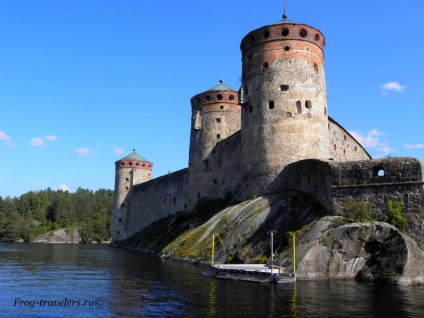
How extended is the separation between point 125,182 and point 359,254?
50.0 meters

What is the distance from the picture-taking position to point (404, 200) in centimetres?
1995

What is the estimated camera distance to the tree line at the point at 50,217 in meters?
87.1

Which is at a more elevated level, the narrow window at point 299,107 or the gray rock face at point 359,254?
the narrow window at point 299,107

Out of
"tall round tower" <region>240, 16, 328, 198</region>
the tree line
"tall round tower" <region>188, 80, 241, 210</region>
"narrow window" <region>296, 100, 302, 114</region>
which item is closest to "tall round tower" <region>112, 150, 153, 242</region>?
the tree line

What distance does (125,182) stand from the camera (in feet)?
212

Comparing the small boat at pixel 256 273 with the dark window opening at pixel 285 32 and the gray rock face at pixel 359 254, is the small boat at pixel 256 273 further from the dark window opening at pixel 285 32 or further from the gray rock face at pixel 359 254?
the dark window opening at pixel 285 32

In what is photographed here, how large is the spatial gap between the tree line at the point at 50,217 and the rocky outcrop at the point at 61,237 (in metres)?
1.47

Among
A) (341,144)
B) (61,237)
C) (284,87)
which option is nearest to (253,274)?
(284,87)

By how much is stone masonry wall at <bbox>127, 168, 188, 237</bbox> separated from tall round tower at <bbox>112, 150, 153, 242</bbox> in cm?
114

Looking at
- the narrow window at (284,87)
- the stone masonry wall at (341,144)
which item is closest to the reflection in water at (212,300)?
the narrow window at (284,87)

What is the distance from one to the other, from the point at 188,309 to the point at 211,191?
91.0 ft

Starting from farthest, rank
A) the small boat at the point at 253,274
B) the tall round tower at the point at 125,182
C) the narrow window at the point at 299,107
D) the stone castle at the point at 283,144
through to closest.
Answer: the tall round tower at the point at 125,182
the narrow window at the point at 299,107
the stone castle at the point at 283,144
the small boat at the point at 253,274

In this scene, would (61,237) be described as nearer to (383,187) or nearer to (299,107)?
(299,107)

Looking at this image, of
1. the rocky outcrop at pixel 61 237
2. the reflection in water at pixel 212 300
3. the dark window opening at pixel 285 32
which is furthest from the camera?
the rocky outcrop at pixel 61 237
